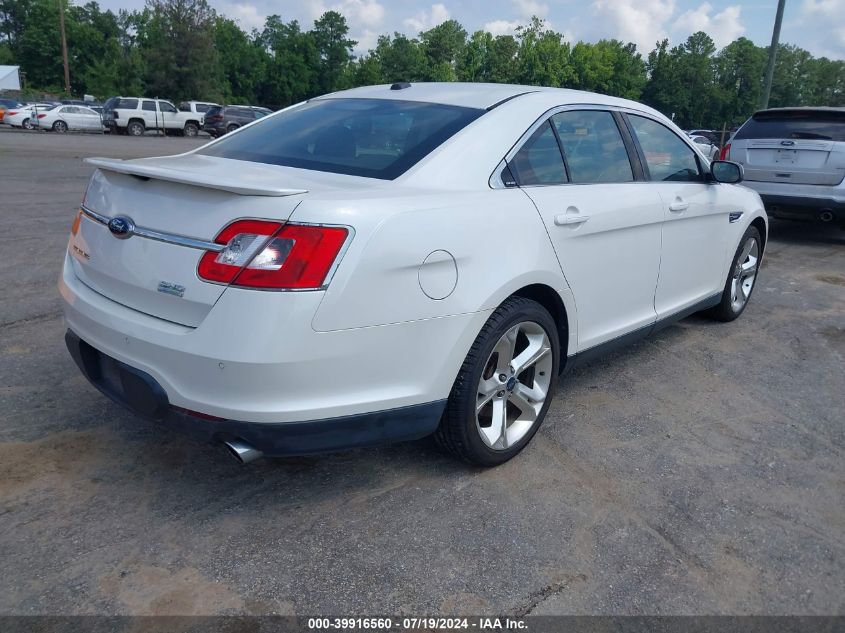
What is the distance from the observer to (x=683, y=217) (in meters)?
4.19

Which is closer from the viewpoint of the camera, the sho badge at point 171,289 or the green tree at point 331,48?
the sho badge at point 171,289

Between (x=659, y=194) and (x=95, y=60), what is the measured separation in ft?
265

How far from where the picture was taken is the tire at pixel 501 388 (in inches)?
111

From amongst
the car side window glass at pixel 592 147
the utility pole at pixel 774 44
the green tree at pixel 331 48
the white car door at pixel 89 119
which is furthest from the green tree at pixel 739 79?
the car side window glass at pixel 592 147

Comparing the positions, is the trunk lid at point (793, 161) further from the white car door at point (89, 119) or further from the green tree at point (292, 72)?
the green tree at point (292, 72)

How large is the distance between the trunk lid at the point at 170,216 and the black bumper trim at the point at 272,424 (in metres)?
0.27

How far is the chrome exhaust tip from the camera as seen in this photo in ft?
7.93

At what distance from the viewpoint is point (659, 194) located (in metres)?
3.96

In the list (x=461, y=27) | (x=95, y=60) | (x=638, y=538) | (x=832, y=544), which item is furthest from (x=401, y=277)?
(x=461, y=27)

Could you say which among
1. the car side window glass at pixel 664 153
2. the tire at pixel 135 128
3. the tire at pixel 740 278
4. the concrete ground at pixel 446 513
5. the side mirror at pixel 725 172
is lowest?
the tire at pixel 135 128

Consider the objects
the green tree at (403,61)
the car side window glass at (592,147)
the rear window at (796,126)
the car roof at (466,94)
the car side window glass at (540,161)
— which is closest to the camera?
the car side window glass at (540,161)

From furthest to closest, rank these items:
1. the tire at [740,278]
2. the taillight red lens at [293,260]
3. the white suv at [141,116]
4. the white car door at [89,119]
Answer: the white car door at [89,119] → the white suv at [141,116] → the tire at [740,278] → the taillight red lens at [293,260]

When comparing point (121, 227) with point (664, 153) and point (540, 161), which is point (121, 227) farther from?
point (664, 153)

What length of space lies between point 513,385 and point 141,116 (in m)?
34.9
